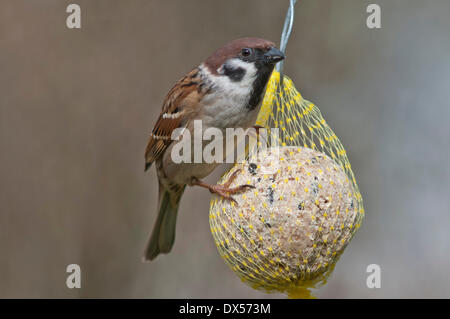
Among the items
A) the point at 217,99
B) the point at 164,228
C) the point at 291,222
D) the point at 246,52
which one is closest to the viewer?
the point at 291,222

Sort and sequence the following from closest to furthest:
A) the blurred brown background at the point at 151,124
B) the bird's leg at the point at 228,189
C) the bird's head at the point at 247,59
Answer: the bird's leg at the point at 228,189
the bird's head at the point at 247,59
the blurred brown background at the point at 151,124

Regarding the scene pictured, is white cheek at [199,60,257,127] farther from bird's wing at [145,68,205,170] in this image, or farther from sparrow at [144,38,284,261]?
bird's wing at [145,68,205,170]

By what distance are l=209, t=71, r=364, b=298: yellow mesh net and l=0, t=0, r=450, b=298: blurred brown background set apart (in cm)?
207

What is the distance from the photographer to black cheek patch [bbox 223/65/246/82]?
2.85 metres

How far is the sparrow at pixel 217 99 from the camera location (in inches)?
109

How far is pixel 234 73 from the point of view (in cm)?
288

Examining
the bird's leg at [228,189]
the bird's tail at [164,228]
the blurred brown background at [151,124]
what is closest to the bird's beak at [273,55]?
the bird's leg at [228,189]

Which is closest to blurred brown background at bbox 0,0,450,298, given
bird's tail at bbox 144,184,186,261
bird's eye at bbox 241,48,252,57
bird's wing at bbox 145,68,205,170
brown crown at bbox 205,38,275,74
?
bird's tail at bbox 144,184,186,261

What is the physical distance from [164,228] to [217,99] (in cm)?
110

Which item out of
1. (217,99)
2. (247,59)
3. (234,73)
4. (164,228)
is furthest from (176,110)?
(164,228)

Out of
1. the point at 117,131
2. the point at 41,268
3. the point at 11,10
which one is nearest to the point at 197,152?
the point at 117,131

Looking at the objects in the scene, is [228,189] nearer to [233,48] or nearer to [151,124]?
[233,48]

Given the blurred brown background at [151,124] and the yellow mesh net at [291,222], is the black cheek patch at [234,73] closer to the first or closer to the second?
the yellow mesh net at [291,222]

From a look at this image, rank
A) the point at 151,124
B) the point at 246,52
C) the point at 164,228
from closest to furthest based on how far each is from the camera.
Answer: the point at 246,52, the point at 164,228, the point at 151,124
